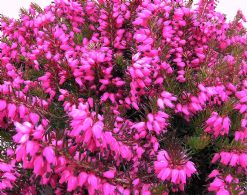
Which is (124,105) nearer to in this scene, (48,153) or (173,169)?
(173,169)

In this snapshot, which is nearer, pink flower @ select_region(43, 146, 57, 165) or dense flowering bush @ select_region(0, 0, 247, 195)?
pink flower @ select_region(43, 146, 57, 165)

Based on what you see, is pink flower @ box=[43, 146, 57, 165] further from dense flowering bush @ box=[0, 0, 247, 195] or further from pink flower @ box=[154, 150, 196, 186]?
pink flower @ box=[154, 150, 196, 186]

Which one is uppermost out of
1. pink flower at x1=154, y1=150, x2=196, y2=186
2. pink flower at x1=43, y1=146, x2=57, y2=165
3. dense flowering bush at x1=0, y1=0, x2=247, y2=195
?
dense flowering bush at x1=0, y1=0, x2=247, y2=195

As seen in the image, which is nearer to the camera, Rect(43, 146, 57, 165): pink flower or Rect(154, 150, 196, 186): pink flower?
Rect(43, 146, 57, 165): pink flower

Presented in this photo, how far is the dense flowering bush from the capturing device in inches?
169

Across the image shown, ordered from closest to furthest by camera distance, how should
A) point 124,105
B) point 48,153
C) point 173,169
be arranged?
point 48,153
point 173,169
point 124,105

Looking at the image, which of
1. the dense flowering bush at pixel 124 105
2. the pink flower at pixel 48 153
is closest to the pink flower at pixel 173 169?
the dense flowering bush at pixel 124 105

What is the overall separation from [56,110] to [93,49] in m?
1.08

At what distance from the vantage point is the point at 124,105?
18.5ft

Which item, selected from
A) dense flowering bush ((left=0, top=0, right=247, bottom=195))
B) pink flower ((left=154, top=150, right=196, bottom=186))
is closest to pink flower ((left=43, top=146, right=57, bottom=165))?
dense flowering bush ((left=0, top=0, right=247, bottom=195))

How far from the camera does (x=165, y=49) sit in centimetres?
559

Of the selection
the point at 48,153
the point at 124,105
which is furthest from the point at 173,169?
the point at 124,105

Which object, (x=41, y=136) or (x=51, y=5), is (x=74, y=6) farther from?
(x=41, y=136)

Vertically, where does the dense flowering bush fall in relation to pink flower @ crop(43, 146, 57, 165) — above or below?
above
